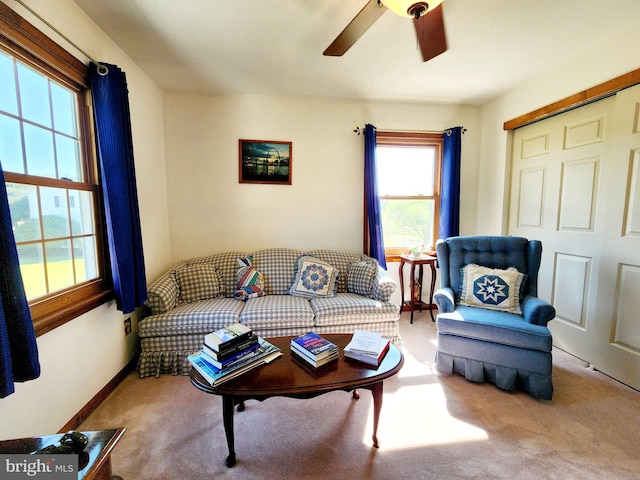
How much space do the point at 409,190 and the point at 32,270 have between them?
3.33 meters

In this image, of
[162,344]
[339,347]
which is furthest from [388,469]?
[162,344]

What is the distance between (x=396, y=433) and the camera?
1.55m

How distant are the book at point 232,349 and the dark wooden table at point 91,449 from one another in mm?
498

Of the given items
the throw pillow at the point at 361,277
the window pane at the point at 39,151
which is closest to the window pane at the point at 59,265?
the window pane at the point at 39,151

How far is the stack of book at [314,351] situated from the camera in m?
1.44

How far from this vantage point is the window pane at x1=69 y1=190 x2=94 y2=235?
1730 mm

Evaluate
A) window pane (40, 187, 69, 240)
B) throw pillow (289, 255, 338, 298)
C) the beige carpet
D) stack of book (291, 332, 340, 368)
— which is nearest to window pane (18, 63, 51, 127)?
window pane (40, 187, 69, 240)

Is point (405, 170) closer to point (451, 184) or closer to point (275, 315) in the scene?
point (451, 184)

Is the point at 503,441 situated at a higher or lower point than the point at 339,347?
lower

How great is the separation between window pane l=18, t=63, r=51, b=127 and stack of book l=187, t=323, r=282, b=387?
1.53 metres

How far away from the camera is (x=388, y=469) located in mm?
1324

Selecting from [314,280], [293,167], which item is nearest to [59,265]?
[314,280]

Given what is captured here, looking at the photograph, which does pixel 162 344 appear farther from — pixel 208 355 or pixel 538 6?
pixel 538 6

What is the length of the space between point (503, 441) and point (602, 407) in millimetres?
838
